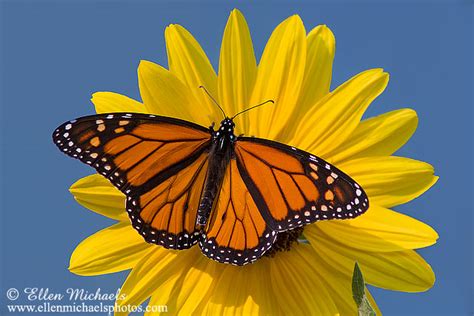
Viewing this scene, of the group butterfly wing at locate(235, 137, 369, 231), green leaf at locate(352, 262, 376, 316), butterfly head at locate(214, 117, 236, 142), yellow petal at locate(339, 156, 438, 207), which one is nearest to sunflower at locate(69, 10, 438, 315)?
yellow petal at locate(339, 156, 438, 207)

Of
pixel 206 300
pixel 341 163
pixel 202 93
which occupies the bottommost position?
pixel 206 300

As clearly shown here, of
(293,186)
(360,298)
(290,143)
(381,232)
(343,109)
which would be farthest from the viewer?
(290,143)

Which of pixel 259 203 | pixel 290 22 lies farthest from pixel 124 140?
pixel 290 22

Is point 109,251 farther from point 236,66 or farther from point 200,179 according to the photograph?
point 236,66

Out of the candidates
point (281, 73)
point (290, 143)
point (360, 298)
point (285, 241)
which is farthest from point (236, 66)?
point (360, 298)

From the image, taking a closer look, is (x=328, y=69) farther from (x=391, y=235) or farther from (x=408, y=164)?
(x=391, y=235)

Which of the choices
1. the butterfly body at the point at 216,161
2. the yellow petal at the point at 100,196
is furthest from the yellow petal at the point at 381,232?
the yellow petal at the point at 100,196

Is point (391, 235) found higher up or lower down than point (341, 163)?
lower down
